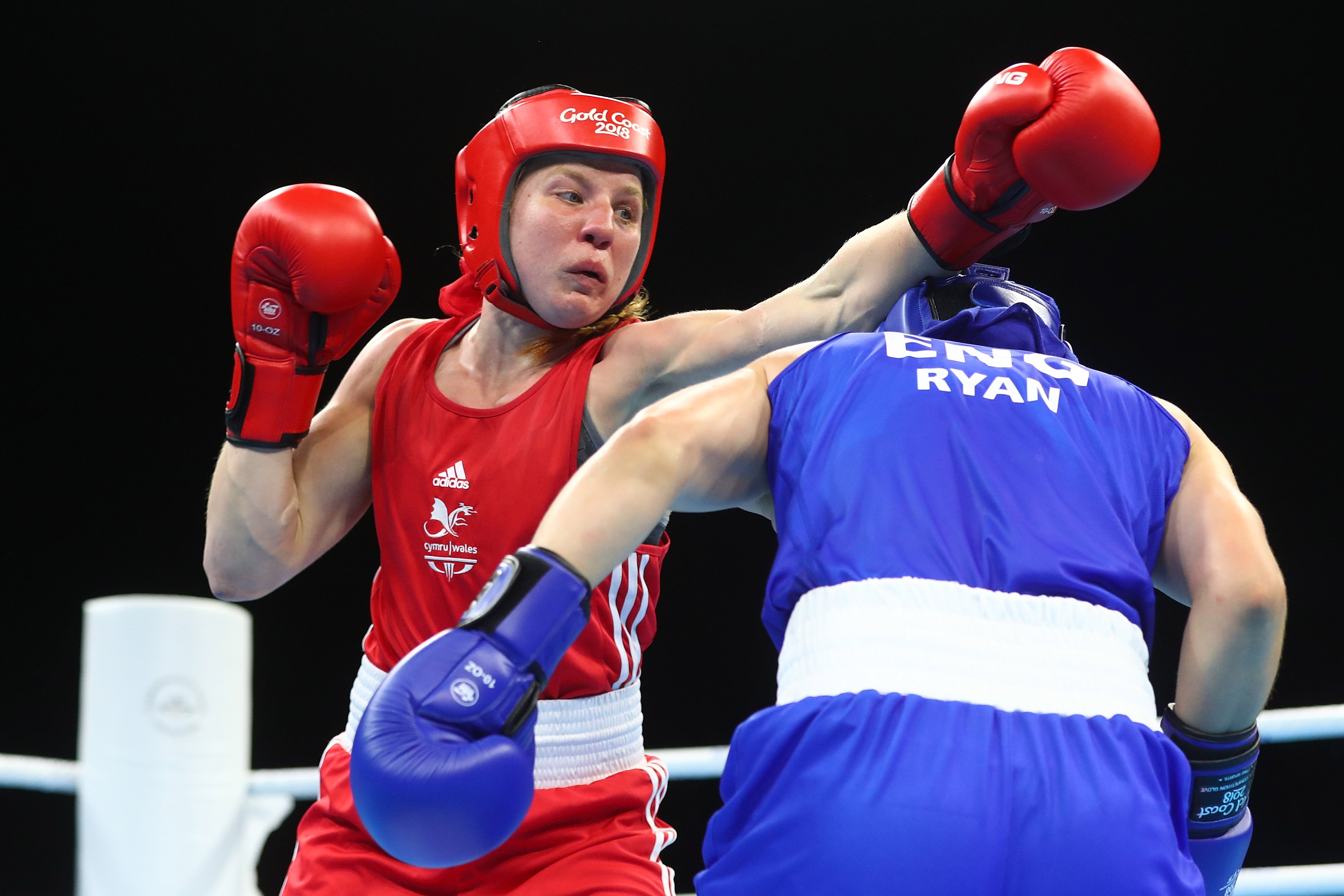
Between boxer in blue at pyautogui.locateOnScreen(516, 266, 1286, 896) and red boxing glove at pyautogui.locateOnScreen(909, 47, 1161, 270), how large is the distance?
37 cm

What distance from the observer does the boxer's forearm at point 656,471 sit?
121cm

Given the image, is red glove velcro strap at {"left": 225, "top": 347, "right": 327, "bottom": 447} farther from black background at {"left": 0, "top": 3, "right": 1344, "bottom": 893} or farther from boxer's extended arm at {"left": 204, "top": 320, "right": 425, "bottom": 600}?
black background at {"left": 0, "top": 3, "right": 1344, "bottom": 893}

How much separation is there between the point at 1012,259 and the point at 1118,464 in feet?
13.9

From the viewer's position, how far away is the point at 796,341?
6.22 feet

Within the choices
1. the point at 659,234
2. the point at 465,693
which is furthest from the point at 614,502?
the point at 659,234

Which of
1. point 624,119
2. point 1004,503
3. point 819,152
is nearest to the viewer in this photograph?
point 1004,503

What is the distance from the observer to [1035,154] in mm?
1714

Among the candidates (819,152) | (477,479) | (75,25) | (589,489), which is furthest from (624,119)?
(75,25)

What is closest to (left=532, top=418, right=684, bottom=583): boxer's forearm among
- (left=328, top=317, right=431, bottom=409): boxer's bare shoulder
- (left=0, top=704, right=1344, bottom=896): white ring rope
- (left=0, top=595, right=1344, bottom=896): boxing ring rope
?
(left=328, top=317, right=431, bottom=409): boxer's bare shoulder

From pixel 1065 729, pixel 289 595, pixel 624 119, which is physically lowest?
pixel 289 595

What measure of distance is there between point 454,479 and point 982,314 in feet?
2.70

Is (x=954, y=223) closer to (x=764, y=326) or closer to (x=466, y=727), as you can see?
(x=764, y=326)

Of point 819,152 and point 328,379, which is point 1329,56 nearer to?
point 819,152

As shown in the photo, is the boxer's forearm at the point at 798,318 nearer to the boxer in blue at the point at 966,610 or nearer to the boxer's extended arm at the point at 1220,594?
the boxer in blue at the point at 966,610
